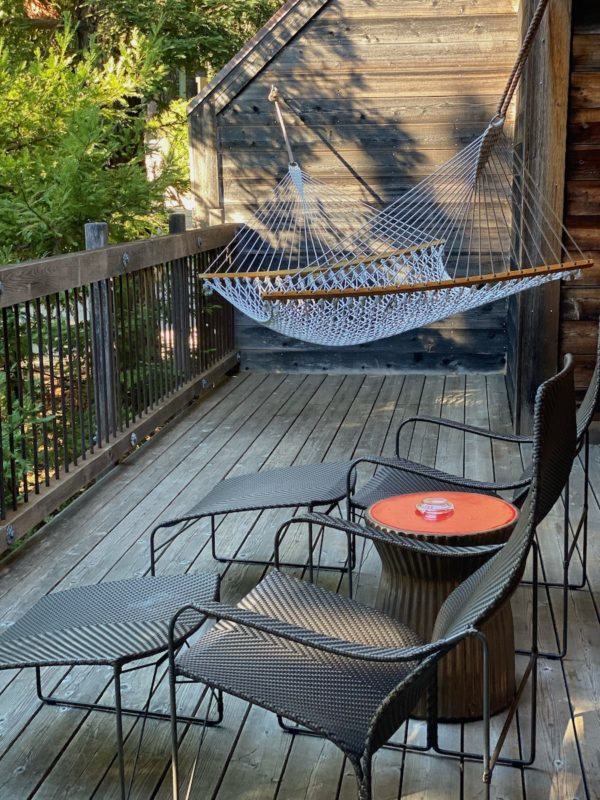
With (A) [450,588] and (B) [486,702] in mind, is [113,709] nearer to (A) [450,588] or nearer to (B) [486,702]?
(A) [450,588]

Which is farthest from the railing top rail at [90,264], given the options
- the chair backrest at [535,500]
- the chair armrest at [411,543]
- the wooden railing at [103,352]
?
the chair backrest at [535,500]

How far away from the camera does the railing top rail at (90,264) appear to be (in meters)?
3.37

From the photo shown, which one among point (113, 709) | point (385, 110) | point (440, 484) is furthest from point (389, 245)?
point (113, 709)

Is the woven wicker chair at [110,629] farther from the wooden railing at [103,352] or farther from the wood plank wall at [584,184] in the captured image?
the wood plank wall at [584,184]

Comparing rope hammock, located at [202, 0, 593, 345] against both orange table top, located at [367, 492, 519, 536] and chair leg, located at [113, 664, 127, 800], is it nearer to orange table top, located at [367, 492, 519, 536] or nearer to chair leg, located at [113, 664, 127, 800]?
orange table top, located at [367, 492, 519, 536]

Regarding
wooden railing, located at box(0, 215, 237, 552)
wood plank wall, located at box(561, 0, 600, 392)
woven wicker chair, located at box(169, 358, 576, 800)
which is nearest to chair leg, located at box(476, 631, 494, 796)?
woven wicker chair, located at box(169, 358, 576, 800)

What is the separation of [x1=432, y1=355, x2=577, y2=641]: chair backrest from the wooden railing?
1827 millimetres

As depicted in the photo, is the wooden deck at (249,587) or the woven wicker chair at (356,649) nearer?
the woven wicker chair at (356,649)

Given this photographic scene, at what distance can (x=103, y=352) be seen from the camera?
4484mm

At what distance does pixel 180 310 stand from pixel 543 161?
2025 mm

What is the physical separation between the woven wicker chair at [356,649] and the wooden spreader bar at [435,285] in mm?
1358

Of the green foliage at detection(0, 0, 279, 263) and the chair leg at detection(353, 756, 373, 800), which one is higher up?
the green foliage at detection(0, 0, 279, 263)

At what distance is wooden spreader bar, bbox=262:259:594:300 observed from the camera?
3.57 m

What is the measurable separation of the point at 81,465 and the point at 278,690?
2422 mm
